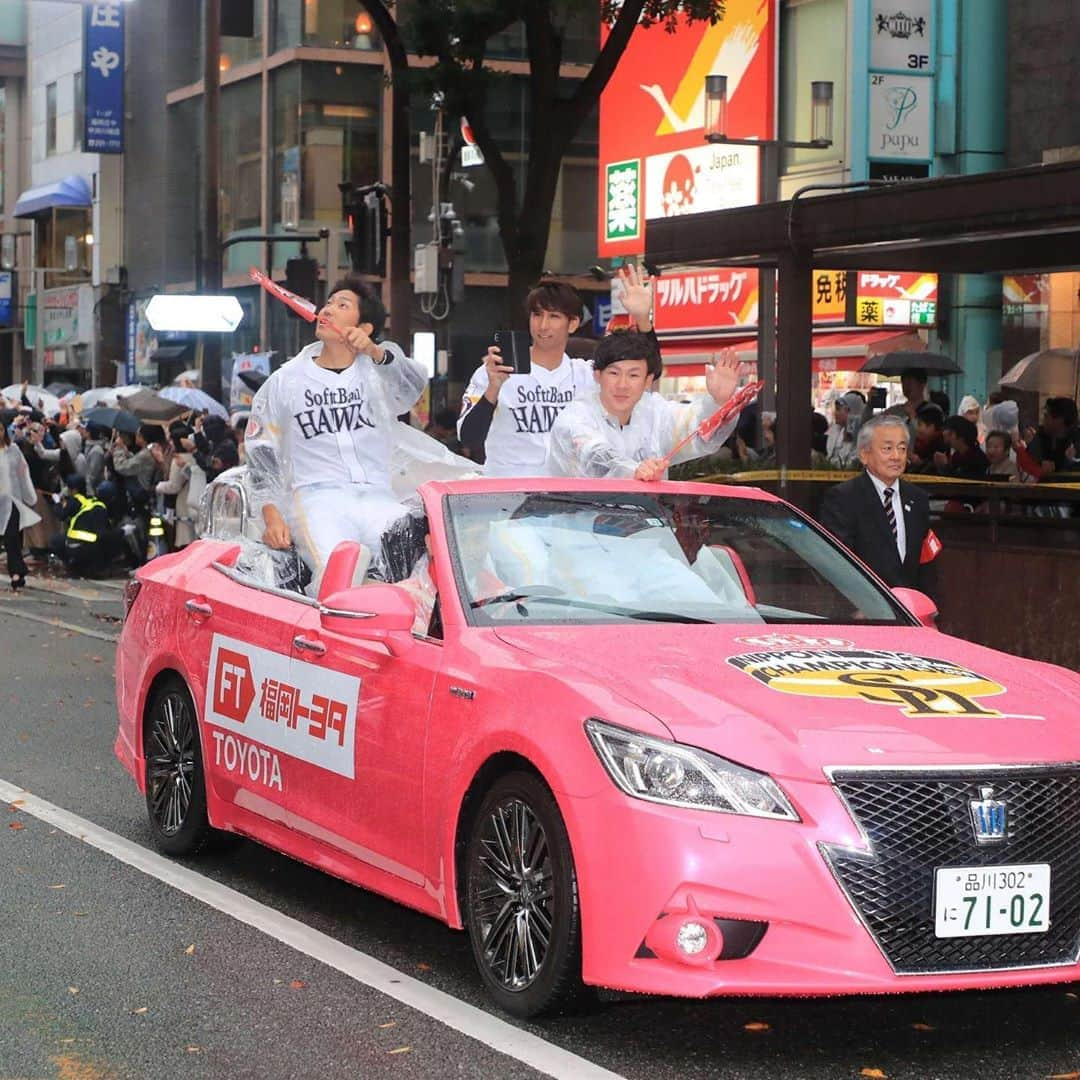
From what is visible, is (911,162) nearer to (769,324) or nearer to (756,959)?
(769,324)

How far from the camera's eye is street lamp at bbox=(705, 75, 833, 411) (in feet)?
56.8

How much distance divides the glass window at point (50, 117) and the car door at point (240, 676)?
61556mm

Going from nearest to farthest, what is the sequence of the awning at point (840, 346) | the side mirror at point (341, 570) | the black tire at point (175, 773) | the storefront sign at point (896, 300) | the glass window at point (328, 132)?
the side mirror at point (341, 570)
the black tire at point (175, 773)
the storefront sign at point (896, 300)
the awning at point (840, 346)
the glass window at point (328, 132)

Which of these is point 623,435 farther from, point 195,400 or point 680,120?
point 680,120

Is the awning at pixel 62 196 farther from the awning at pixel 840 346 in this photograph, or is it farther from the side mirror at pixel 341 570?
the side mirror at pixel 341 570

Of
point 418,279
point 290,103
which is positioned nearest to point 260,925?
point 418,279

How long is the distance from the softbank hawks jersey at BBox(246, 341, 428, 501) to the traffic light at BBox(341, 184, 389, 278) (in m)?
11.3

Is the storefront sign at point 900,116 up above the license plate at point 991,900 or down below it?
above

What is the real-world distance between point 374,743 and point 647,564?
3.27 ft

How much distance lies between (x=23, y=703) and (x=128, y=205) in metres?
48.3

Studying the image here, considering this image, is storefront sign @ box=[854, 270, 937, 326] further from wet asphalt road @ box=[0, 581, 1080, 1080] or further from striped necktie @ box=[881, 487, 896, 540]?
wet asphalt road @ box=[0, 581, 1080, 1080]

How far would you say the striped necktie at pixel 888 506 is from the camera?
9867mm

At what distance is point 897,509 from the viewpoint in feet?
32.5

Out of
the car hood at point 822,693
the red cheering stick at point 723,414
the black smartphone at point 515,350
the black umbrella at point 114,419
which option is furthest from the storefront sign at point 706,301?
the car hood at point 822,693
